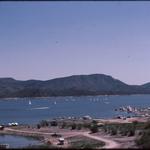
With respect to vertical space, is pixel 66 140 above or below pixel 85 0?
below

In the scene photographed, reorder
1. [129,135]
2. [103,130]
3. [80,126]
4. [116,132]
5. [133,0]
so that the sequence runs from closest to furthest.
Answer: [133,0]
[129,135]
[116,132]
[103,130]
[80,126]

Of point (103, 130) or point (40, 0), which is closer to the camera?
point (40, 0)

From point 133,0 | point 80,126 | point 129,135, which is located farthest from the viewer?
point 80,126

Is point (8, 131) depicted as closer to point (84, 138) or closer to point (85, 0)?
point (84, 138)

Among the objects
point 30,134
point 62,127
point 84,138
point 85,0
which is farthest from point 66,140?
point 85,0

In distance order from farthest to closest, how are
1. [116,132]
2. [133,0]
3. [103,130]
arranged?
1. [103,130]
2. [116,132]
3. [133,0]

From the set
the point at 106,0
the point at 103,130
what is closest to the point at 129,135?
the point at 103,130

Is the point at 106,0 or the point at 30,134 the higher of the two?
→ the point at 106,0

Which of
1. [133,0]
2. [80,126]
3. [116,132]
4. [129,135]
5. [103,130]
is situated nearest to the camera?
[133,0]

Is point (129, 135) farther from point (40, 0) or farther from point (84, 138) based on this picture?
point (40, 0)
